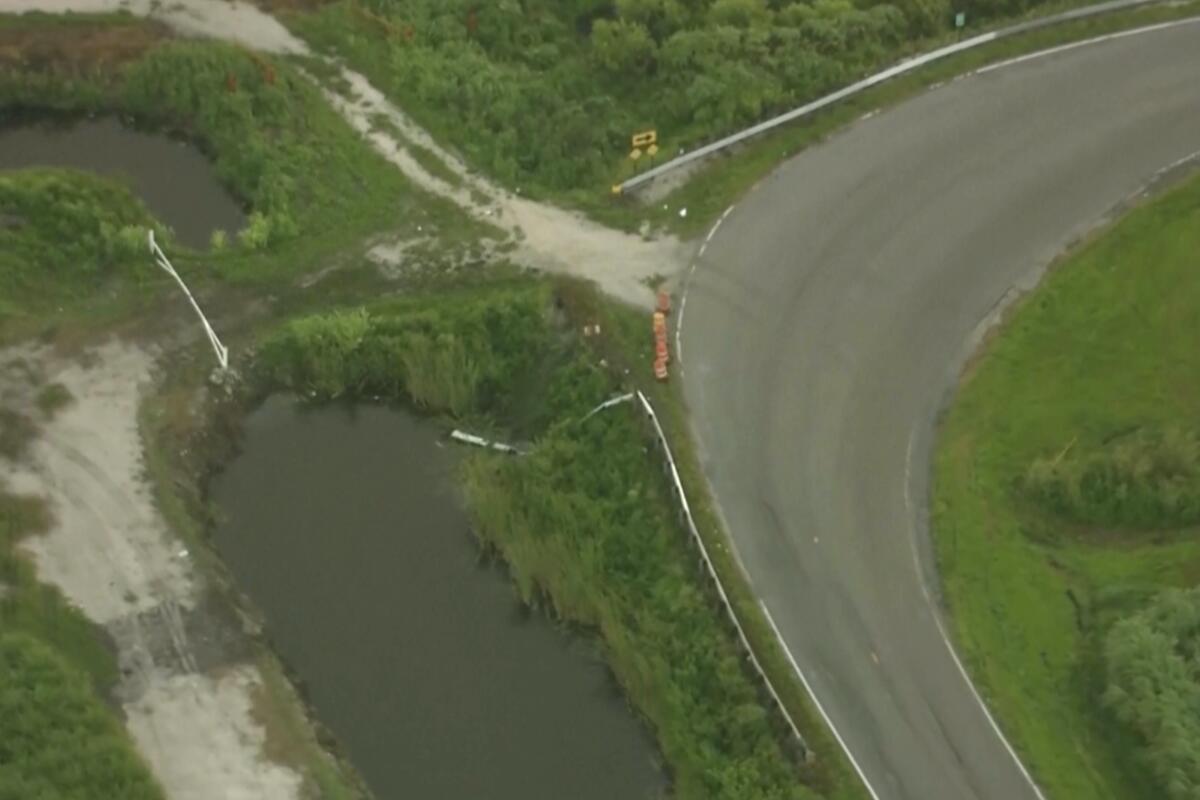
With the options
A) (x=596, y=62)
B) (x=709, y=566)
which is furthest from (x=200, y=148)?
(x=709, y=566)

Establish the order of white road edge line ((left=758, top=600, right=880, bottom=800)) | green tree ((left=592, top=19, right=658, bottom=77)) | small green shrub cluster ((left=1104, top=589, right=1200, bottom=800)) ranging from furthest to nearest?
green tree ((left=592, top=19, right=658, bottom=77)), white road edge line ((left=758, top=600, right=880, bottom=800)), small green shrub cluster ((left=1104, top=589, right=1200, bottom=800))

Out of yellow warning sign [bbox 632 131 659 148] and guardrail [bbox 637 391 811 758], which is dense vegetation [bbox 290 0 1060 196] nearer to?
yellow warning sign [bbox 632 131 659 148]

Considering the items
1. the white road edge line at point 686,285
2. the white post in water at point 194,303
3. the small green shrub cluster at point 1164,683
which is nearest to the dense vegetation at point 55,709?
the white post in water at point 194,303

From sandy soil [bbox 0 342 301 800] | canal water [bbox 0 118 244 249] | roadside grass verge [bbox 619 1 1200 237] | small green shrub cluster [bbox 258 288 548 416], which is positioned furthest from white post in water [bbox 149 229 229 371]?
roadside grass verge [bbox 619 1 1200 237]

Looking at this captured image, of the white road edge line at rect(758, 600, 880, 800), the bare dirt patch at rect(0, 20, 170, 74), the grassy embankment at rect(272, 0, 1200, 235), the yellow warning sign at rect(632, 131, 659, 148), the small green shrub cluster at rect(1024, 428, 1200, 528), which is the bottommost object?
the white road edge line at rect(758, 600, 880, 800)

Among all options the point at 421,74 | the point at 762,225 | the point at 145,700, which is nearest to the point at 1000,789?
the point at 762,225

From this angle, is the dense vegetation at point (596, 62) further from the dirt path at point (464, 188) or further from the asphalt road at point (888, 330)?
the asphalt road at point (888, 330)

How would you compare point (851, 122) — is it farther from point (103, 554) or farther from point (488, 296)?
point (103, 554)
